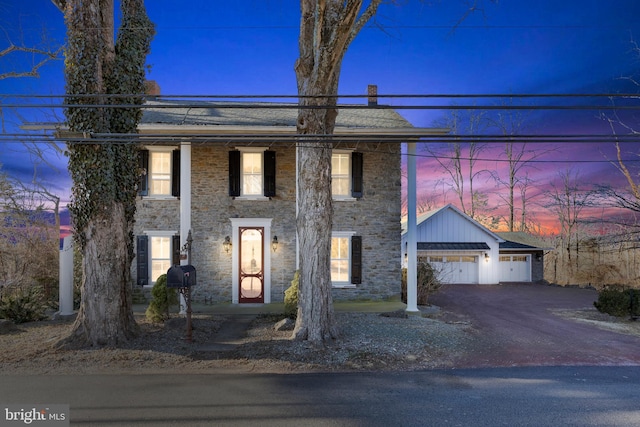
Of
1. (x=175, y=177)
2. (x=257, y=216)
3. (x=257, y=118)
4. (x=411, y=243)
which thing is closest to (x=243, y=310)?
(x=257, y=216)

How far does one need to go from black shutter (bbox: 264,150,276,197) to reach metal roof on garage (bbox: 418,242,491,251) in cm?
1085

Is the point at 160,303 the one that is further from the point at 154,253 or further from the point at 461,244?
the point at 461,244

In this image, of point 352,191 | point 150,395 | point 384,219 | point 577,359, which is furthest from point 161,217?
point 577,359

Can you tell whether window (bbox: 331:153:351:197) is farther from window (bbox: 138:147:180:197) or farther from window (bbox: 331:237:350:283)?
window (bbox: 138:147:180:197)

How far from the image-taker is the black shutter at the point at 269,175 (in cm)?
1315

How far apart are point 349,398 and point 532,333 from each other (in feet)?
21.8

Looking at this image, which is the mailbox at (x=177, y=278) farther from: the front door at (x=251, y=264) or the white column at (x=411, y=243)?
the white column at (x=411, y=243)

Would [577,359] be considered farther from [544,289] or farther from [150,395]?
[544,289]

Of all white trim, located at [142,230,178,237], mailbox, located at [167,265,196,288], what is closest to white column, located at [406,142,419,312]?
mailbox, located at [167,265,196,288]

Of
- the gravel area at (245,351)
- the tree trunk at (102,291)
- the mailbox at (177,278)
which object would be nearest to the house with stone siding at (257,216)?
the gravel area at (245,351)

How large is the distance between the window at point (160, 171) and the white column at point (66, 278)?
2.97 metres

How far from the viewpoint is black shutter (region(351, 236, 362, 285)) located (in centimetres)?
1338

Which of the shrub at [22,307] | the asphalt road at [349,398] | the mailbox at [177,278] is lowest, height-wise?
the asphalt road at [349,398]

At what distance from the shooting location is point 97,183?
820cm
